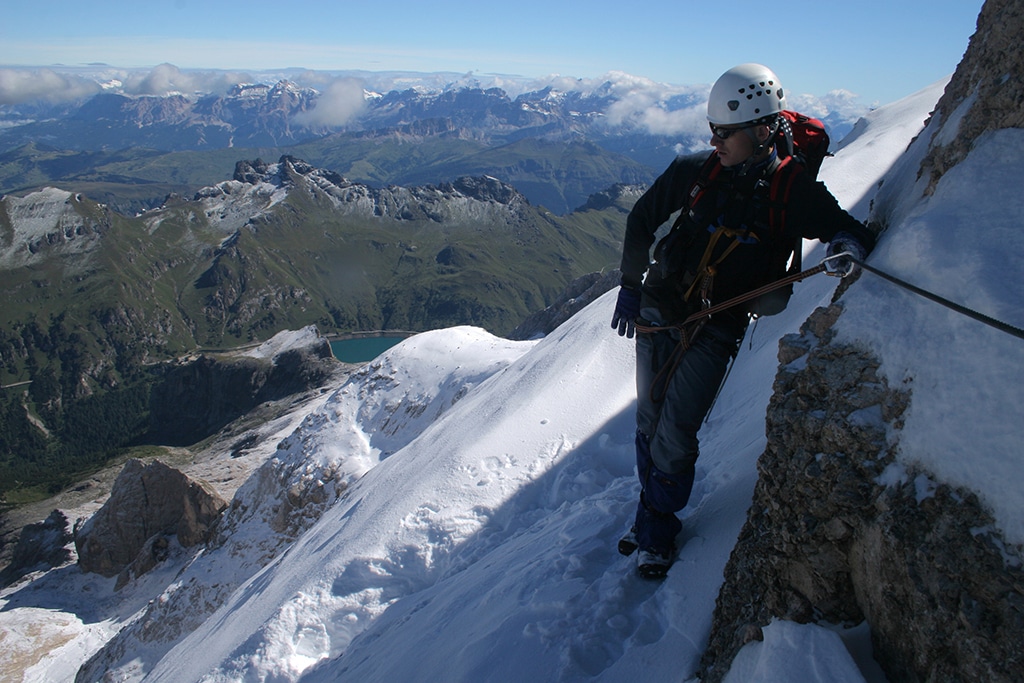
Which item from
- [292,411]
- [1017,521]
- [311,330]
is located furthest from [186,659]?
[311,330]

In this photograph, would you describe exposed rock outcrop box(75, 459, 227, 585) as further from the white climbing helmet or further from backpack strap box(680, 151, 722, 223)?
the white climbing helmet

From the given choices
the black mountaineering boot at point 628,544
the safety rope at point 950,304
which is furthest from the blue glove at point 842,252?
the black mountaineering boot at point 628,544

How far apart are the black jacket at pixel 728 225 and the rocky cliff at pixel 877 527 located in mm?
796

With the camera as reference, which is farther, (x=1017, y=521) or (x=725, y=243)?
(x=725, y=243)

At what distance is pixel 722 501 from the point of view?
287 inches

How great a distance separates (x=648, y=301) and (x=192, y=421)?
15632 cm

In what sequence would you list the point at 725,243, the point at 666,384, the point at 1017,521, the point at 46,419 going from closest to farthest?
the point at 1017,521
the point at 725,243
the point at 666,384
the point at 46,419

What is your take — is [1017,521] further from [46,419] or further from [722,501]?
[46,419]

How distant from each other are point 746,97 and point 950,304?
2.78 metres

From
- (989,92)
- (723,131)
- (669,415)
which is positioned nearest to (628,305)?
(669,415)

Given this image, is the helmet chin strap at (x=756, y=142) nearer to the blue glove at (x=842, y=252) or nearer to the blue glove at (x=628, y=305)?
the blue glove at (x=842, y=252)

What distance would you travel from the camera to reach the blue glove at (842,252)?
504 cm

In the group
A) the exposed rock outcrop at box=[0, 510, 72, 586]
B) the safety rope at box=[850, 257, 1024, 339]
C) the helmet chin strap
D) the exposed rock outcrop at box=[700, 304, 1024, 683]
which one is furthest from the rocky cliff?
the exposed rock outcrop at box=[0, 510, 72, 586]

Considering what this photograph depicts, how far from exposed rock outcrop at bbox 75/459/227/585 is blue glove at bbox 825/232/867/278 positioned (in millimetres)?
47996
